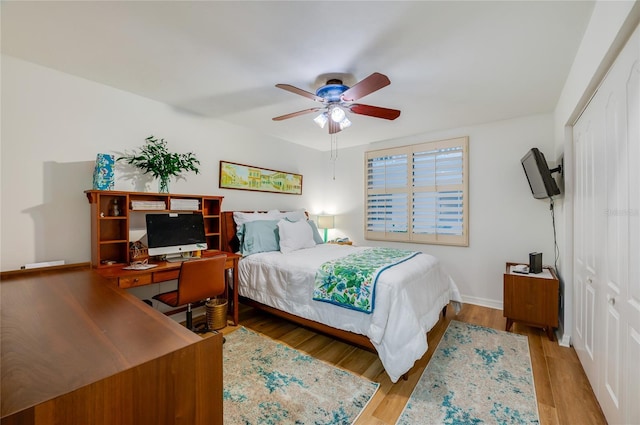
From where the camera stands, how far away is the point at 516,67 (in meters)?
2.25

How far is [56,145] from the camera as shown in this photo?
7.75 feet

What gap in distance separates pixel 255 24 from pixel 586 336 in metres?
3.29

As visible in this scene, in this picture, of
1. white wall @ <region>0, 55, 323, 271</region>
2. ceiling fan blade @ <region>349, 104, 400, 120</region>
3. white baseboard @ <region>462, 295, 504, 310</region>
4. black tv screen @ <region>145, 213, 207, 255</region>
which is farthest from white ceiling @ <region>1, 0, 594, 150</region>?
white baseboard @ <region>462, 295, 504, 310</region>

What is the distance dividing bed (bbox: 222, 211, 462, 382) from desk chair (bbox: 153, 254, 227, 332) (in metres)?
0.53

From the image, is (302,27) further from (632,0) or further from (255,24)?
(632,0)

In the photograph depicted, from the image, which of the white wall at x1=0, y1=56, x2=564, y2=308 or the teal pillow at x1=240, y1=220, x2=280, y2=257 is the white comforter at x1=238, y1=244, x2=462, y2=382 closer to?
the teal pillow at x1=240, y1=220, x2=280, y2=257

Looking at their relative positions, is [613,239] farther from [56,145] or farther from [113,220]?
[56,145]

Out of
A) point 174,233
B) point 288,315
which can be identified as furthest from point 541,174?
point 174,233

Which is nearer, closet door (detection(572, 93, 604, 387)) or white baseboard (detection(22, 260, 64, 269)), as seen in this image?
closet door (detection(572, 93, 604, 387))

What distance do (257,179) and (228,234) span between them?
0.98m

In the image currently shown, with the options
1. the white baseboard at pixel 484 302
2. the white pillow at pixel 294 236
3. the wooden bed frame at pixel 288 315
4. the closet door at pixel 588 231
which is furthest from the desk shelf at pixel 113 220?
the white baseboard at pixel 484 302

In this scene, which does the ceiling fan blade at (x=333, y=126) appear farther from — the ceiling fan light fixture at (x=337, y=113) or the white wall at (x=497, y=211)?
the white wall at (x=497, y=211)

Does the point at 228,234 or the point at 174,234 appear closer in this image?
the point at 174,234

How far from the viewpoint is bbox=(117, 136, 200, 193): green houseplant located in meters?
2.76
